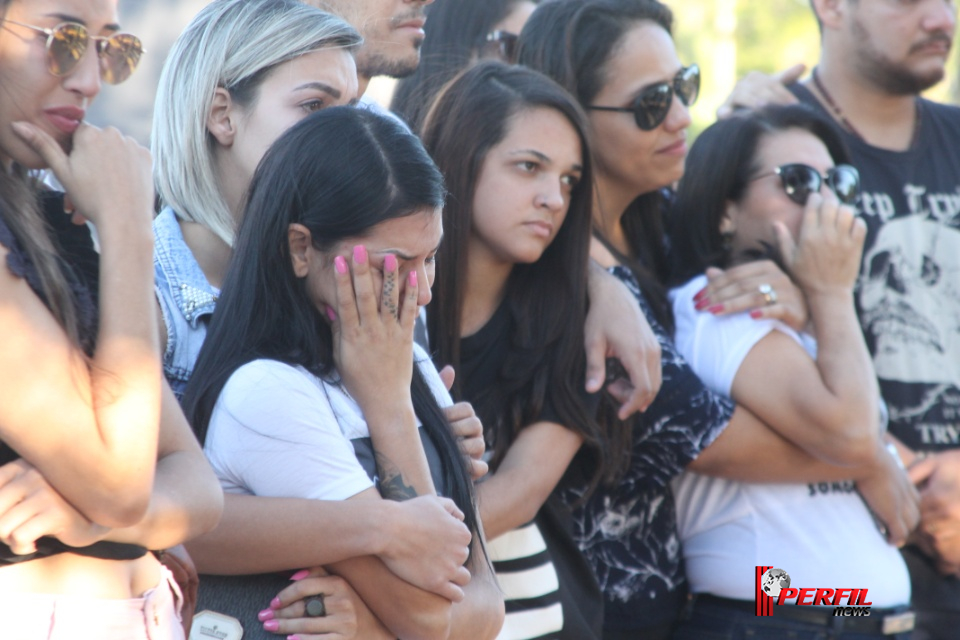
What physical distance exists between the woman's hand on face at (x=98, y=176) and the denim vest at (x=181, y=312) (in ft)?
1.43

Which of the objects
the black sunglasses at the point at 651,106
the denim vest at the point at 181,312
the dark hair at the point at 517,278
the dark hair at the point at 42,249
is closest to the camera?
the dark hair at the point at 42,249

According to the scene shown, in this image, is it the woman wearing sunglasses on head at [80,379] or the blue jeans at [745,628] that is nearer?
the woman wearing sunglasses on head at [80,379]

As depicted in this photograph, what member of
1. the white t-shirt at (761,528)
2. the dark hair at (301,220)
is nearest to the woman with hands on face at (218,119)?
the dark hair at (301,220)

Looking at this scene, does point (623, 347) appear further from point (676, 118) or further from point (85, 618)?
point (85, 618)

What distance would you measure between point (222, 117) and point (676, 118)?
62.3 inches

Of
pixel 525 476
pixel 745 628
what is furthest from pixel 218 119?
pixel 745 628

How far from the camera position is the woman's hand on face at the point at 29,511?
1.58 metres

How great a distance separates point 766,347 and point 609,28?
1131mm

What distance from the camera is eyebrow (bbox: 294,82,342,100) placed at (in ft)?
8.14

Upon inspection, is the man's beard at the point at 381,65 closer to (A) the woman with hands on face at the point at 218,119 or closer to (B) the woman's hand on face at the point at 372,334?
(A) the woman with hands on face at the point at 218,119

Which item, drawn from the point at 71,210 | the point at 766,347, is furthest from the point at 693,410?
the point at 71,210

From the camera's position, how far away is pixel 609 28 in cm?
353

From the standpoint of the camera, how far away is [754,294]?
10.9ft

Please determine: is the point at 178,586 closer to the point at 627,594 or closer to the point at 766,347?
the point at 627,594
